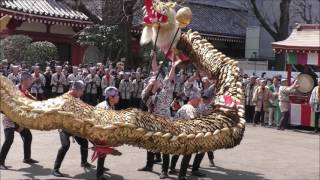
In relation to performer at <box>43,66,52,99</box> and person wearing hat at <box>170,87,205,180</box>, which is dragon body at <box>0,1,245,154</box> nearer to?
person wearing hat at <box>170,87,205,180</box>

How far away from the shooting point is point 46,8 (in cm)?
1881

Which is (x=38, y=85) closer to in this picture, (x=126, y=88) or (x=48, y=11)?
(x=126, y=88)

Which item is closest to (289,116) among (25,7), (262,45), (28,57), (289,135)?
(289,135)

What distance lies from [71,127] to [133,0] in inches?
377

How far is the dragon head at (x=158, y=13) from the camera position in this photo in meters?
2.71

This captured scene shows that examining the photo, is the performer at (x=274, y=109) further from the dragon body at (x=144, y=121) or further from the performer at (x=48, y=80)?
the dragon body at (x=144, y=121)

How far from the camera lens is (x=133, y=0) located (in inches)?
452

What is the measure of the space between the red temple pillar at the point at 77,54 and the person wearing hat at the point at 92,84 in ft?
15.7

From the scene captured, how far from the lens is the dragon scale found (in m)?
2.09

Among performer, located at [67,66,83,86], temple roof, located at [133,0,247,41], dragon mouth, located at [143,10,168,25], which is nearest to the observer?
dragon mouth, located at [143,10,168,25]

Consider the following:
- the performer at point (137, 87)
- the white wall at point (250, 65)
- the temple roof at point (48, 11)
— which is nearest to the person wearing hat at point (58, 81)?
the performer at point (137, 87)

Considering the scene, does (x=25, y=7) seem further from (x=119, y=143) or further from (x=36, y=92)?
(x=119, y=143)

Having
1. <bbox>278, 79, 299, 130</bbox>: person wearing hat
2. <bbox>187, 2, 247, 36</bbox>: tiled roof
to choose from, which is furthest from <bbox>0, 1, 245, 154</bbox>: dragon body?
<bbox>187, 2, 247, 36</bbox>: tiled roof

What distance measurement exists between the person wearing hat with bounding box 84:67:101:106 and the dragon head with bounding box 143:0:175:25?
39.6 feet
